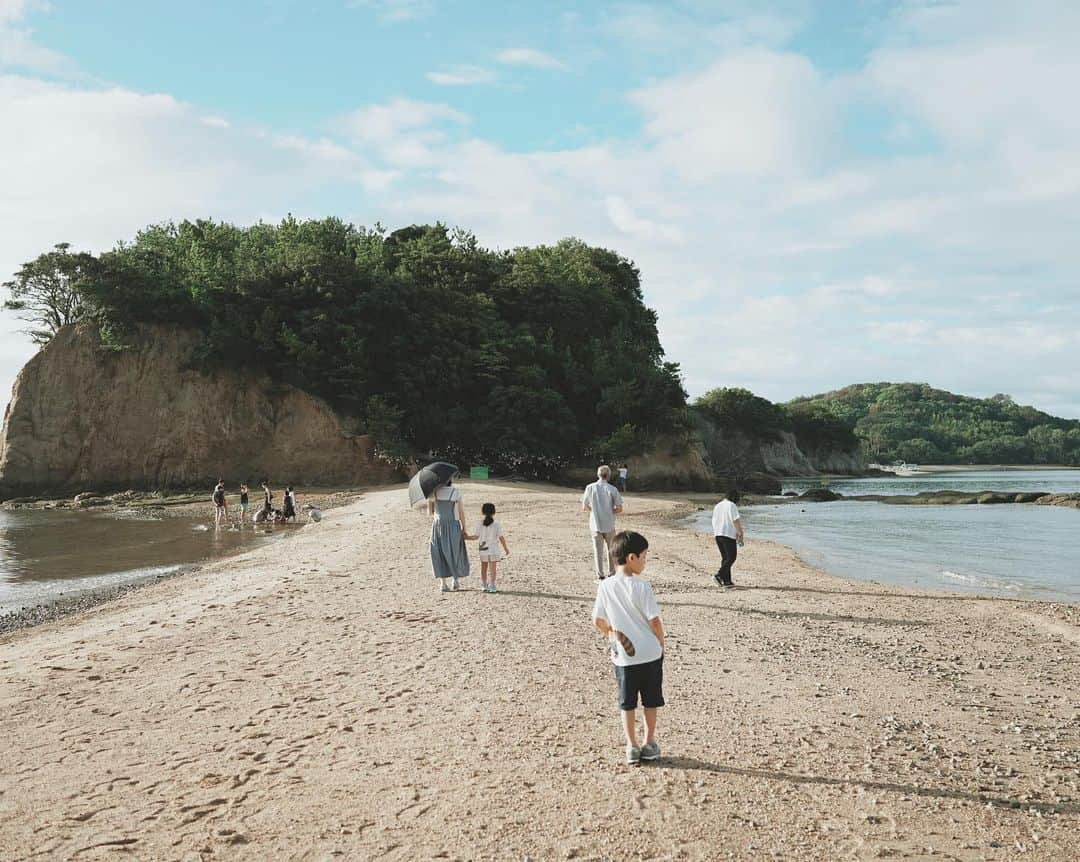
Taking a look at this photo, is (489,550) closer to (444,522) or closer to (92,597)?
(444,522)

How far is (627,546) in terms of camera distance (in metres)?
5.22

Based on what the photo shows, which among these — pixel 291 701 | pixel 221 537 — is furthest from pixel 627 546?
pixel 221 537

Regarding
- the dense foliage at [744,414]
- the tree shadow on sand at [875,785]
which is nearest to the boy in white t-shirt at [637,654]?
the tree shadow on sand at [875,785]

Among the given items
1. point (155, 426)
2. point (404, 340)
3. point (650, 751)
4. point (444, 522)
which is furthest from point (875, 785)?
point (155, 426)

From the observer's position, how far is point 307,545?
19172 millimetres

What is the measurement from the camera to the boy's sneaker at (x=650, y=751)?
5078 millimetres

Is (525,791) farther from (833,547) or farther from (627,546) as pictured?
(833,547)

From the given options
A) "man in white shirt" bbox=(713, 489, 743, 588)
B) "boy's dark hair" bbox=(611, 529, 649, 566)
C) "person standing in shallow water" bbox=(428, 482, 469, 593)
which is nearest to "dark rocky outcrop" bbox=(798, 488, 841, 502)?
"man in white shirt" bbox=(713, 489, 743, 588)

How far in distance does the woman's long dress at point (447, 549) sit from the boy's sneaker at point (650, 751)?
6493mm

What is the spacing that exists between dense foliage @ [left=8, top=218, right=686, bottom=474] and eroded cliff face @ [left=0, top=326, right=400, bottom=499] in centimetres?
141

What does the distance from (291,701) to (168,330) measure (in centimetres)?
4428

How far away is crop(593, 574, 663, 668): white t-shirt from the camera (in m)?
5.05

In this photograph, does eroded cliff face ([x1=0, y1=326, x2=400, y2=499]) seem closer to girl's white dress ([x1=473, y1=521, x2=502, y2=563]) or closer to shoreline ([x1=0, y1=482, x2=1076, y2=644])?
shoreline ([x1=0, y1=482, x2=1076, y2=644])

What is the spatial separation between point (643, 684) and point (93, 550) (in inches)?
784
